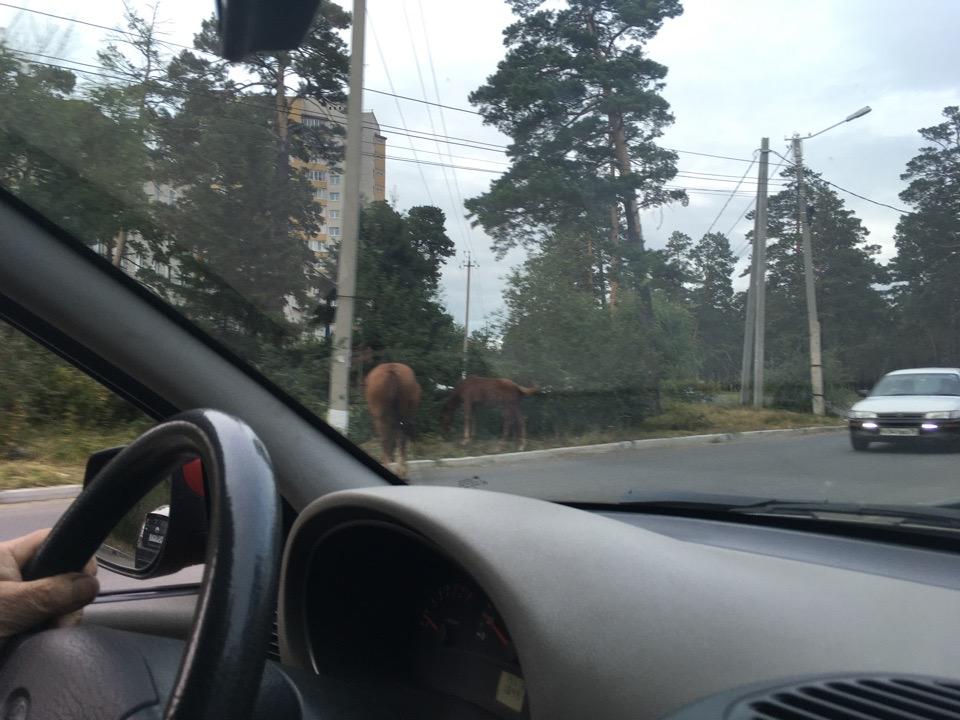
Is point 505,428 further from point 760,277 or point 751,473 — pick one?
point 760,277

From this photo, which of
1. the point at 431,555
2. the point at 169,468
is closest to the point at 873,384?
the point at 431,555

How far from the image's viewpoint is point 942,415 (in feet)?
9.25

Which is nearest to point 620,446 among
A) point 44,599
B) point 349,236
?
point 349,236

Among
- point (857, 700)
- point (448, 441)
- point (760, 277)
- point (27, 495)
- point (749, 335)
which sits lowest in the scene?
point (857, 700)

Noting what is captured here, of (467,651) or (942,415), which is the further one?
(942,415)

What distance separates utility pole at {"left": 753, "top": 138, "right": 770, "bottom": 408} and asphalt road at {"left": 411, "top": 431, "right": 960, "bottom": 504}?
25cm

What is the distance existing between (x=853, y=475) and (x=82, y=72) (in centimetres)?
281

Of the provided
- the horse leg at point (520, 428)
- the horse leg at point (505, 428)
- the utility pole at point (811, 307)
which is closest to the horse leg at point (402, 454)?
the horse leg at point (505, 428)

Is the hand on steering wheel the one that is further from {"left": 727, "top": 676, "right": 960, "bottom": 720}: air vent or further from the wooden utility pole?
the wooden utility pole

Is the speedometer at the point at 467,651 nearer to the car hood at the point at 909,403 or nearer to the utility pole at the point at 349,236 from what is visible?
the utility pole at the point at 349,236

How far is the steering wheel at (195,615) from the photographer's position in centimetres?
109

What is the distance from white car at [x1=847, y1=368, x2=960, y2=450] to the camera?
282cm

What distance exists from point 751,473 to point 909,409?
0.55 m

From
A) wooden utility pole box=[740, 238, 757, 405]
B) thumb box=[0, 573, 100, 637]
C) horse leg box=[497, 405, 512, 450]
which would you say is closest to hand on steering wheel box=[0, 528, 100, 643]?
thumb box=[0, 573, 100, 637]
